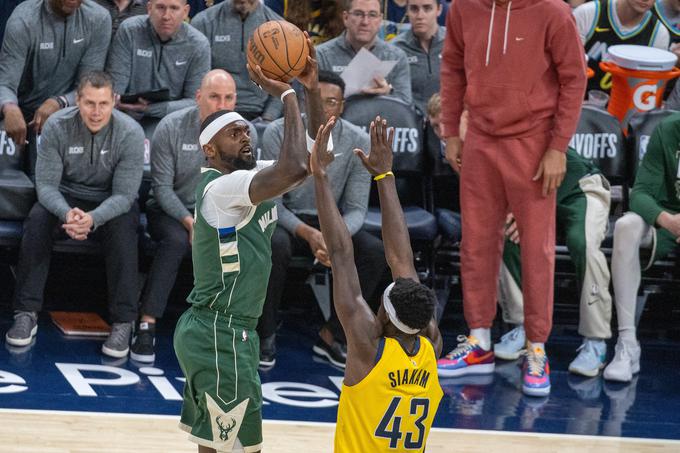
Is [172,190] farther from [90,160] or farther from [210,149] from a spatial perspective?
[210,149]

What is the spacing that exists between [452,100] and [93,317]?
2.49m

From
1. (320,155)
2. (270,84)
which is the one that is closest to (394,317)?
(320,155)

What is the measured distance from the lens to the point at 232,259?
171 inches

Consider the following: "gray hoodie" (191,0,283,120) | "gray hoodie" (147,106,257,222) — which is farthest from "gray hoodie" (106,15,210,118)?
"gray hoodie" (147,106,257,222)

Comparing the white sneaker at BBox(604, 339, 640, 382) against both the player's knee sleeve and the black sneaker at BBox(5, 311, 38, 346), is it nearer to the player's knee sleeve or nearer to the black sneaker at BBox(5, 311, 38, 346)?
the player's knee sleeve

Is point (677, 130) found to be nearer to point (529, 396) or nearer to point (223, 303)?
point (529, 396)

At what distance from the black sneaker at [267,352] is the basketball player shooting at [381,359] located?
269cm

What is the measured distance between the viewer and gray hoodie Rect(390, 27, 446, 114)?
8.07m

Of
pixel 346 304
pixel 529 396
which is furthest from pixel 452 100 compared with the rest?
pixel 346 304

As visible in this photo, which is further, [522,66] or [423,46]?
[423,46]

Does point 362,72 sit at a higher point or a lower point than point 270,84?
lower

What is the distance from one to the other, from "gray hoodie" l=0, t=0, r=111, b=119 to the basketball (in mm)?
3012

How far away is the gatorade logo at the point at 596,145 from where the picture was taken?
24.5 ft

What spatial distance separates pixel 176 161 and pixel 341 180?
3.12 feet
